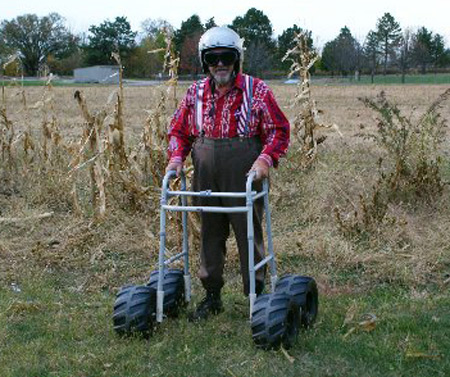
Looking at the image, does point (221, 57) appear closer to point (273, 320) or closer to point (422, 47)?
point (273, 320)

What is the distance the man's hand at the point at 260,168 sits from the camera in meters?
4.31

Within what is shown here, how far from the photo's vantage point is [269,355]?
4.24 metres

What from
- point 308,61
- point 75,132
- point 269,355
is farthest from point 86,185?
point 75,132

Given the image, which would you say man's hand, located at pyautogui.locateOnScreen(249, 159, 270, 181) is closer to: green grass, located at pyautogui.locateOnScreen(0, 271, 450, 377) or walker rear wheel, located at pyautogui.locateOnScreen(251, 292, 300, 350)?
walker rear wheel, located at pyautogui.locateOnScreen(251, 292, 300, 350)

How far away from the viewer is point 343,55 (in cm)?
6347

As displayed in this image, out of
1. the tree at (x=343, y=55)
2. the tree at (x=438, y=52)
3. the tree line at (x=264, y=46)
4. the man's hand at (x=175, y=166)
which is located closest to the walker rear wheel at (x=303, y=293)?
the man's hand at (x=175, y=166)

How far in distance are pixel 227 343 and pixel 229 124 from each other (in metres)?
1.37

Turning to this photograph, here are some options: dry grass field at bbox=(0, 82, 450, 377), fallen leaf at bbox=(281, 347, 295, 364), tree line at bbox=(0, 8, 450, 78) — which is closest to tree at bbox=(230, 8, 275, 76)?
tree line at bbox=(0, 8, 450, 78)

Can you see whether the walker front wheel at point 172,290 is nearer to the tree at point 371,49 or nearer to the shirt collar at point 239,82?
the shirt collar at point 239,82

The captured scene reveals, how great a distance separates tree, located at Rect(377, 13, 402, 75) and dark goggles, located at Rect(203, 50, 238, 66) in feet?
225

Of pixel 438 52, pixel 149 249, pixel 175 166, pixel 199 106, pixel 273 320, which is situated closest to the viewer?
pixel 273 320

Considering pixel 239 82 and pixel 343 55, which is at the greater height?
pixel 343 55

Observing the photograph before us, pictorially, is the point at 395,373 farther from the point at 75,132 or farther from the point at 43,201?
the point at 75,132

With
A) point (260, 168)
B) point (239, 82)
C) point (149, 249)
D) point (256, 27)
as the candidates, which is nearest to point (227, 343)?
point (260, 168)
